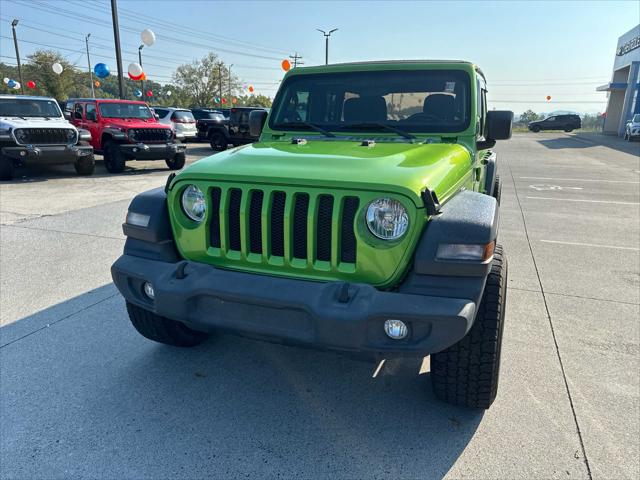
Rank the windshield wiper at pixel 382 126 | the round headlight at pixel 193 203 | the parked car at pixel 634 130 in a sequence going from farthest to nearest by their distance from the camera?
the parked car at pixel 634 130, the windshield wiper at pixel 382 126, the round headlight at pixel 193 203

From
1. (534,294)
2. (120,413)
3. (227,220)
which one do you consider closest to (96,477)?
(120,413)

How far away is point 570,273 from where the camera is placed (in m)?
4.75

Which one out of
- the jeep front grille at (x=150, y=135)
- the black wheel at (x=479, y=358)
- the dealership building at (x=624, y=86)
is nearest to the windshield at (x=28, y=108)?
the jeep front grille at (x=150, y=135)

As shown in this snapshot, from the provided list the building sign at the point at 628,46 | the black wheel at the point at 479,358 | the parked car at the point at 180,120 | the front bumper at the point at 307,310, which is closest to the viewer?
the front bumper at the point at 307,310

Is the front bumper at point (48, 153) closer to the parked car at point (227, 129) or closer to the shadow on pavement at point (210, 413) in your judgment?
the parked car at point (227, 129)

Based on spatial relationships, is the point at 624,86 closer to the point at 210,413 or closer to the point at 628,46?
the point at 628,46

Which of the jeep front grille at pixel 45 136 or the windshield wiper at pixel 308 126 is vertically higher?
the windshield wiper at pixel 308 126

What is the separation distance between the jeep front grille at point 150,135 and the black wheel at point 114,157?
1.72 ft

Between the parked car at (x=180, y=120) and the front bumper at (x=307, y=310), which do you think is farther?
the parked car at (x=180, y=120)

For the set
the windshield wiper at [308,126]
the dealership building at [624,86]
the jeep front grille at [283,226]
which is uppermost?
the dealership building at [624,86]

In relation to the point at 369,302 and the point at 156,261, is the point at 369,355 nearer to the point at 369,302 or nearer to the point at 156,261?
the point at 369,302

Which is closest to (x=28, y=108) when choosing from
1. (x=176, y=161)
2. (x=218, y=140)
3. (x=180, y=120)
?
(x=176, y=161)

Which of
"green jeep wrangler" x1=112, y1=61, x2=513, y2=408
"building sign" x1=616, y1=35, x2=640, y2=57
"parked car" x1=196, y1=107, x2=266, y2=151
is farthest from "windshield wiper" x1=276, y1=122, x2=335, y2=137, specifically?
"building sign" x1=616, y1=35, x2=640, y2=57

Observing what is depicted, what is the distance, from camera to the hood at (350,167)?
212 cm
